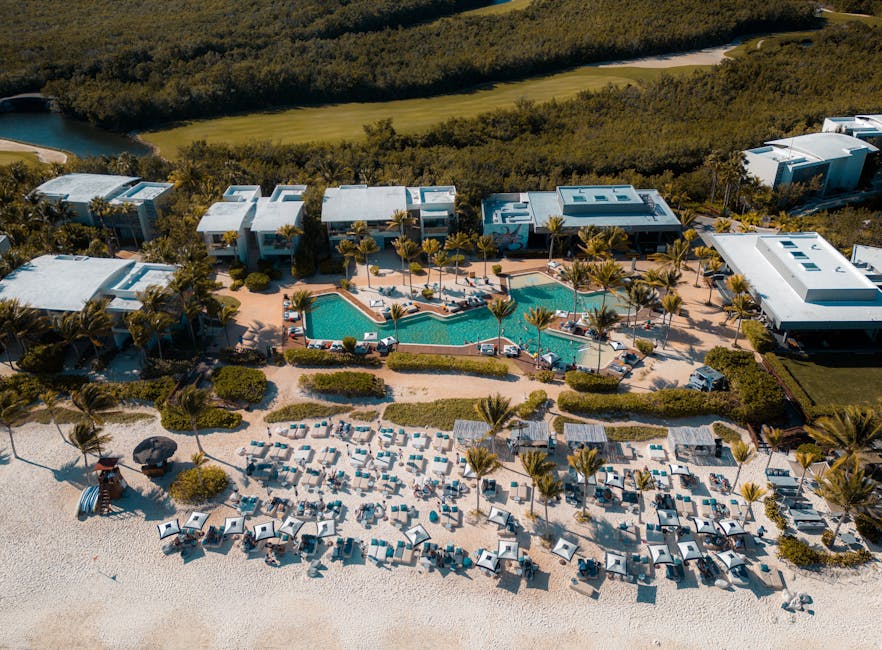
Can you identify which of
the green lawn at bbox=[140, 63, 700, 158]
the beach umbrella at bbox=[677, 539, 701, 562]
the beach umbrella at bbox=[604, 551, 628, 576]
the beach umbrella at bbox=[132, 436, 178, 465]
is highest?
the green lawn at bbox=[140, 63, 700, 158]

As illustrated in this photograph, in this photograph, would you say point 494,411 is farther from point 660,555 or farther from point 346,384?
point 346,384

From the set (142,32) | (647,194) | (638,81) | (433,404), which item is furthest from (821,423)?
(142,32)

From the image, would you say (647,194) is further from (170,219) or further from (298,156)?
(170,219)

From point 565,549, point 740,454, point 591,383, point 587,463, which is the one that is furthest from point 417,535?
point 740,454

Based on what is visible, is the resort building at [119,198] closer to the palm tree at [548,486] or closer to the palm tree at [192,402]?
the palm tree at [192,402]

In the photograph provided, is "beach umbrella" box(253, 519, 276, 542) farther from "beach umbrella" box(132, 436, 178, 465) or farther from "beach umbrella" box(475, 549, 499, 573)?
"beach umbrella" box(475, 549, 499, 573)

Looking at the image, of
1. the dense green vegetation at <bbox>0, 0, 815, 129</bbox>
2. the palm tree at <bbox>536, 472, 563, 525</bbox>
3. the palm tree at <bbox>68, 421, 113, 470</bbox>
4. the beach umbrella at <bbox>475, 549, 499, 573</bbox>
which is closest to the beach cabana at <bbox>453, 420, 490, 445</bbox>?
the palm tree at <bbox>536, 472, 563, 525</bbox>
